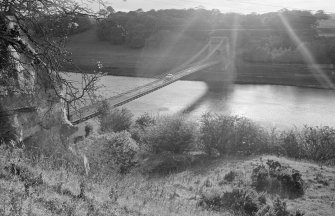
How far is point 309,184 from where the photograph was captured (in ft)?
36.6

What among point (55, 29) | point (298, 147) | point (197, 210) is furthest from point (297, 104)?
point (55, 29)

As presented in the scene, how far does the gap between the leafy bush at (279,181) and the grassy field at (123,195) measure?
285 millimetres

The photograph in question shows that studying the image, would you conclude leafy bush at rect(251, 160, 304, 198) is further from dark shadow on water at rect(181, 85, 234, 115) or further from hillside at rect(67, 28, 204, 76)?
hillside at rect(67, 28, 204, 76)

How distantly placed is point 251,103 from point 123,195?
80.0ft

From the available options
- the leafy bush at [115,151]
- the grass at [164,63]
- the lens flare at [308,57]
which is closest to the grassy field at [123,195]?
the leafy bush at [115,151]

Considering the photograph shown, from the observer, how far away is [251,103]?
29125mm

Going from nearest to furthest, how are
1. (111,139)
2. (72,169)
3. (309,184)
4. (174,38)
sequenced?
(72,169) < (309,184) < (111,139) < (174,38)

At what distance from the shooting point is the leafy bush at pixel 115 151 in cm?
1133

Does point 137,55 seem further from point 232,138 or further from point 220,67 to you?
point 232,138

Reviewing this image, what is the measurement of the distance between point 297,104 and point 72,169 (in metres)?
24.4

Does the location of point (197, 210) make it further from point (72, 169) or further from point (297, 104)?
point (297, 104)

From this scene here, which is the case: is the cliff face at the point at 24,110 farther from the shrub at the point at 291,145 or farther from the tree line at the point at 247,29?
the tree line at the point at 247,29

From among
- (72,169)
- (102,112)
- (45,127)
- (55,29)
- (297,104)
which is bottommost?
(297,104)

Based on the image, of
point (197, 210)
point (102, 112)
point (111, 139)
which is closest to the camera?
point (197, 210)
